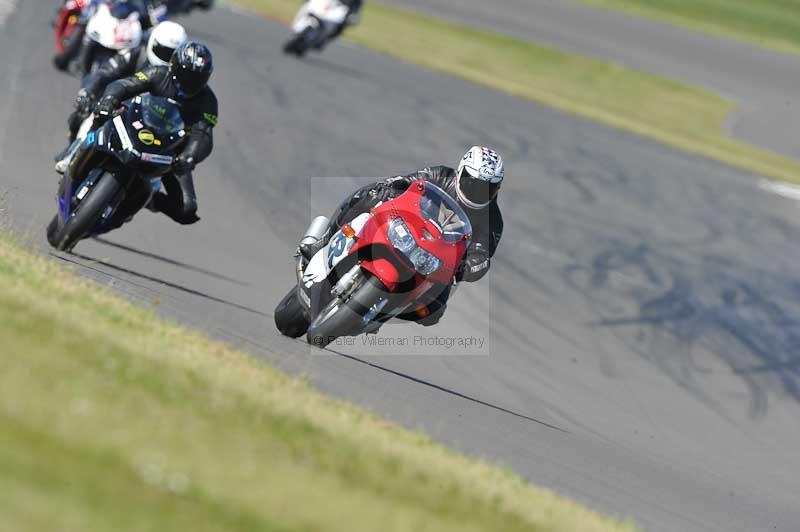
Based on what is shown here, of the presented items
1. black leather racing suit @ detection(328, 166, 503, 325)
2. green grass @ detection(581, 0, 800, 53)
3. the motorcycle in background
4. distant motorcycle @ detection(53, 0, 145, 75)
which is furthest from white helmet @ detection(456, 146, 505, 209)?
green grass @ detection(581, 0, 800, 53)

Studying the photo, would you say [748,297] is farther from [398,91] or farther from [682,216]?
[398,91]

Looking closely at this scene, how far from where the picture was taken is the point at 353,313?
351 inches

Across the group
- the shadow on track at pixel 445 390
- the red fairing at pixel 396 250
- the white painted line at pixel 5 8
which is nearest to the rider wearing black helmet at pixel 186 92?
the shadow on track at pixel 445 390

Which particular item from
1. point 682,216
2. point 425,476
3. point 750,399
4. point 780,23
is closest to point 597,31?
point 780,23

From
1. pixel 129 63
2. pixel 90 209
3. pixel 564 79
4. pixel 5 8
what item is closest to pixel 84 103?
pixel 129 63

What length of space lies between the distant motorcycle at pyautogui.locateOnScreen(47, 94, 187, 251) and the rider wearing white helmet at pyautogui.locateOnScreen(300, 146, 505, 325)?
63.8 inches

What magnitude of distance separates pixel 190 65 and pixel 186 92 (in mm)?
327

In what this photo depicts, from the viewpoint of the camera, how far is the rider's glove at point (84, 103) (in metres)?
11.2

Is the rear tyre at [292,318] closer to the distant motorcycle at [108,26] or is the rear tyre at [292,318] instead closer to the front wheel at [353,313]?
the front wheel at [353,313]

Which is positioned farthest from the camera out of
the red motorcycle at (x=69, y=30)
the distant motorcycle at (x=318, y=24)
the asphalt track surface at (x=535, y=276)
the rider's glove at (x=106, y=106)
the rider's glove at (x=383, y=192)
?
the distant motorcycle at (x=318, y=24)

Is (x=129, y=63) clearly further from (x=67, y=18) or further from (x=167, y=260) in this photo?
(x=67, y=18)

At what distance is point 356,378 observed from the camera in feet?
31.0

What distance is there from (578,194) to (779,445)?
23.3ft

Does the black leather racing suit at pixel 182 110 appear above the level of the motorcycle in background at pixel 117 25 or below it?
above
